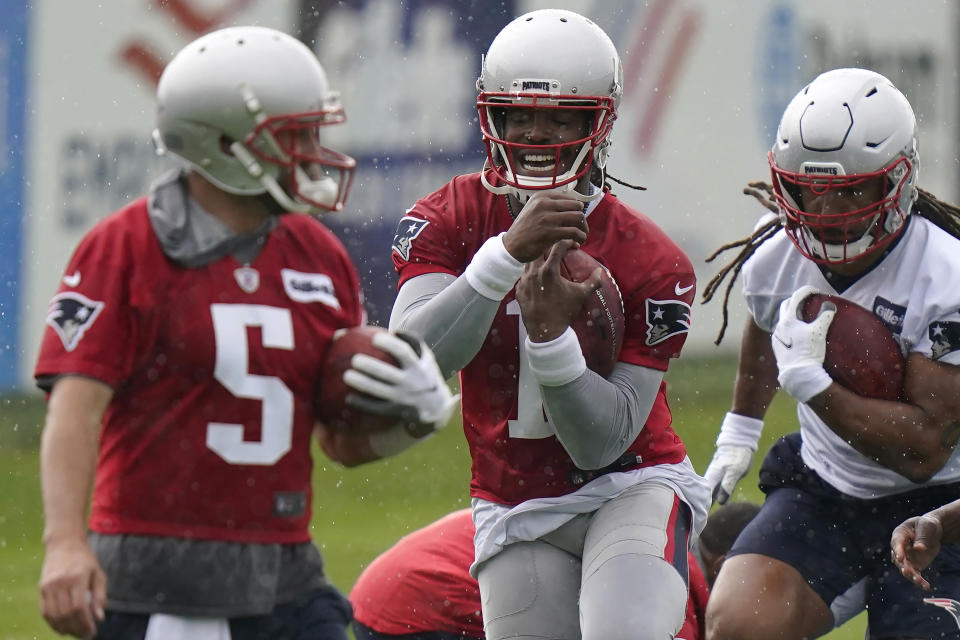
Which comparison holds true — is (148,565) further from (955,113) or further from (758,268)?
(955,113)

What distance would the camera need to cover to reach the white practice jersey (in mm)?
4203

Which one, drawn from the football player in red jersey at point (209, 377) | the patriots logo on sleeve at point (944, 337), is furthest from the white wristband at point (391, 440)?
the patriots logo on sleeve at point (944, 337)

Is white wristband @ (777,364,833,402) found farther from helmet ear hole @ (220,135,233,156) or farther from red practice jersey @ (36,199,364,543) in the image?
helmet ear hole @ (220,135,233,156)

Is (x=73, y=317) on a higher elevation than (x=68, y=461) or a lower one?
higher

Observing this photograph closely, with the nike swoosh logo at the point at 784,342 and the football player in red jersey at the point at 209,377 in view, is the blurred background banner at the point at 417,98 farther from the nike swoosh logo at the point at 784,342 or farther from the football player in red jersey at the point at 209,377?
the football player in red jersey at the point at 209,377

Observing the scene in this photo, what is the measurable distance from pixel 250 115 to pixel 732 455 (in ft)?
7.71

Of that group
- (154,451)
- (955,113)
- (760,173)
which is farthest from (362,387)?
(955,113)

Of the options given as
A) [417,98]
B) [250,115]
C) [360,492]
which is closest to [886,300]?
[250,115]

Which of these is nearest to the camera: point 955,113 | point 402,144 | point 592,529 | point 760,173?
point 592,529

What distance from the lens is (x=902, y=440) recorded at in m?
4.17

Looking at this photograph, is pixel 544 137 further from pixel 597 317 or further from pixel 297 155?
pixel 297 155

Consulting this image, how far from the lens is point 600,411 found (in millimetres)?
3758

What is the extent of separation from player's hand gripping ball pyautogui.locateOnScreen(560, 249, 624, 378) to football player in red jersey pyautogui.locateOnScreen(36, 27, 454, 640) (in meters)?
0.83

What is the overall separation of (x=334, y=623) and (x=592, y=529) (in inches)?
39.8
